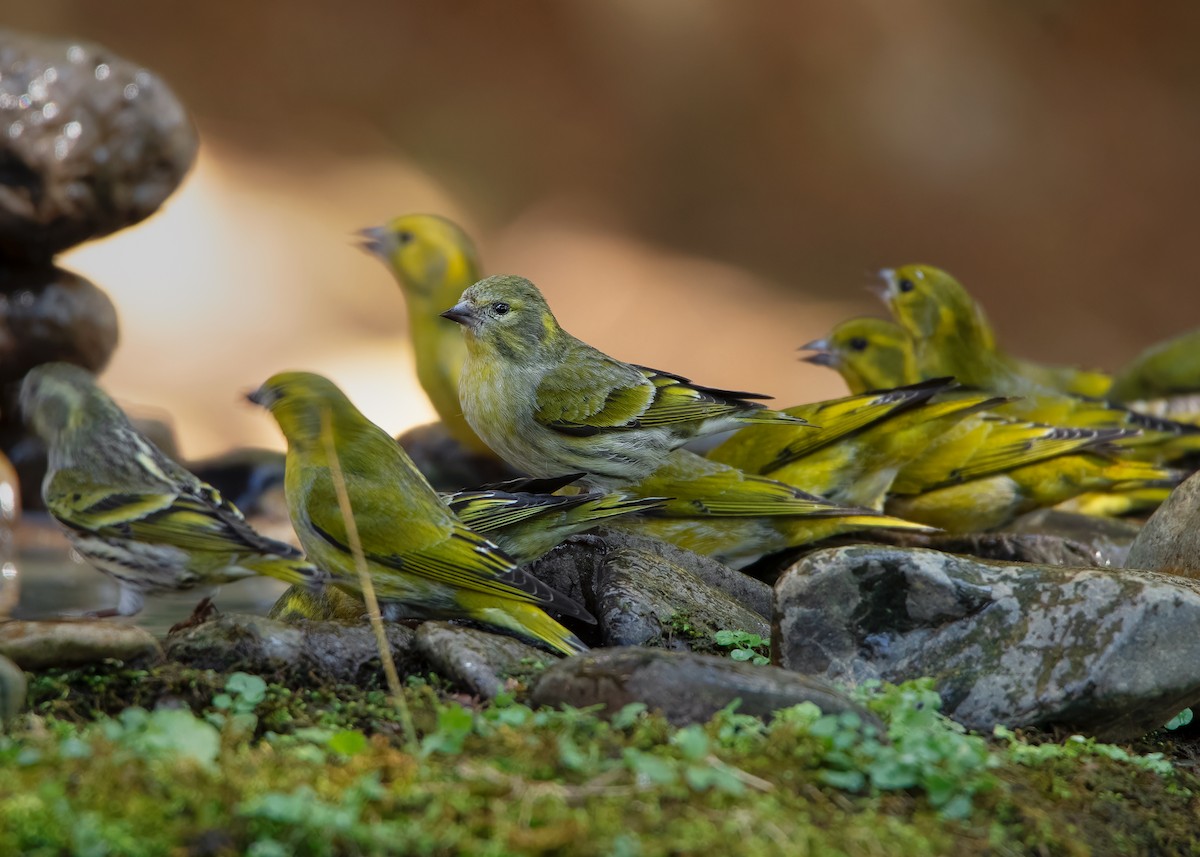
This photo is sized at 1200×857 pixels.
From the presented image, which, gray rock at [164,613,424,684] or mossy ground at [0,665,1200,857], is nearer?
mossy ground at [0,665,1200,857]

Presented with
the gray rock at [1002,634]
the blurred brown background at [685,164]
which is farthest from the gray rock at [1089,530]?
the blurred brown background at [685,164]

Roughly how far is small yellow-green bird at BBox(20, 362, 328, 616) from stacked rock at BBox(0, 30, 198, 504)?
17.1 feet

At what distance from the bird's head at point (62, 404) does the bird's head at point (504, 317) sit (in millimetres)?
1042

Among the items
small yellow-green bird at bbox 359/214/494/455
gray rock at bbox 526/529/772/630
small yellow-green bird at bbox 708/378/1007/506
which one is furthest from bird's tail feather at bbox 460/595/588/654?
small yellow-green bird at bbox 359/214/494/455

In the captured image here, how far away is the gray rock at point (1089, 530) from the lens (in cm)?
521

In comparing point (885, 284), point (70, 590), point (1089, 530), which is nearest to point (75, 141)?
point (70, 590)

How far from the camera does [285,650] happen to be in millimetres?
3256

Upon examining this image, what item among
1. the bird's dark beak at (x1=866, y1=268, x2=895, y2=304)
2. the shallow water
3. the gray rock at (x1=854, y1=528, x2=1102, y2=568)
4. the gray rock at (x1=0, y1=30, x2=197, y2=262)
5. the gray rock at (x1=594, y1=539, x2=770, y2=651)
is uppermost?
the gray rock at (x1=0, y1=30, x2=197, y2=262)

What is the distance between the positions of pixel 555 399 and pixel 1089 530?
8.85 feet

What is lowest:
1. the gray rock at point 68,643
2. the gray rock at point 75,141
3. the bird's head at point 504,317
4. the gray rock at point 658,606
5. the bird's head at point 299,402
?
the gray rock at point 68,643

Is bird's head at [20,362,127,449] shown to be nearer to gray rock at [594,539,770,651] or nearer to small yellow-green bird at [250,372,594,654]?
small yellow-green bird at [250,372,594,654]

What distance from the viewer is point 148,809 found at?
2.20 metres

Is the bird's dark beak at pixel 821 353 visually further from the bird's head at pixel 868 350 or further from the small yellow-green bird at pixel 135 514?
the small yellow-green bird at pixel 135 514

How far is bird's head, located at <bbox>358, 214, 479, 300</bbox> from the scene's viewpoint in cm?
716
